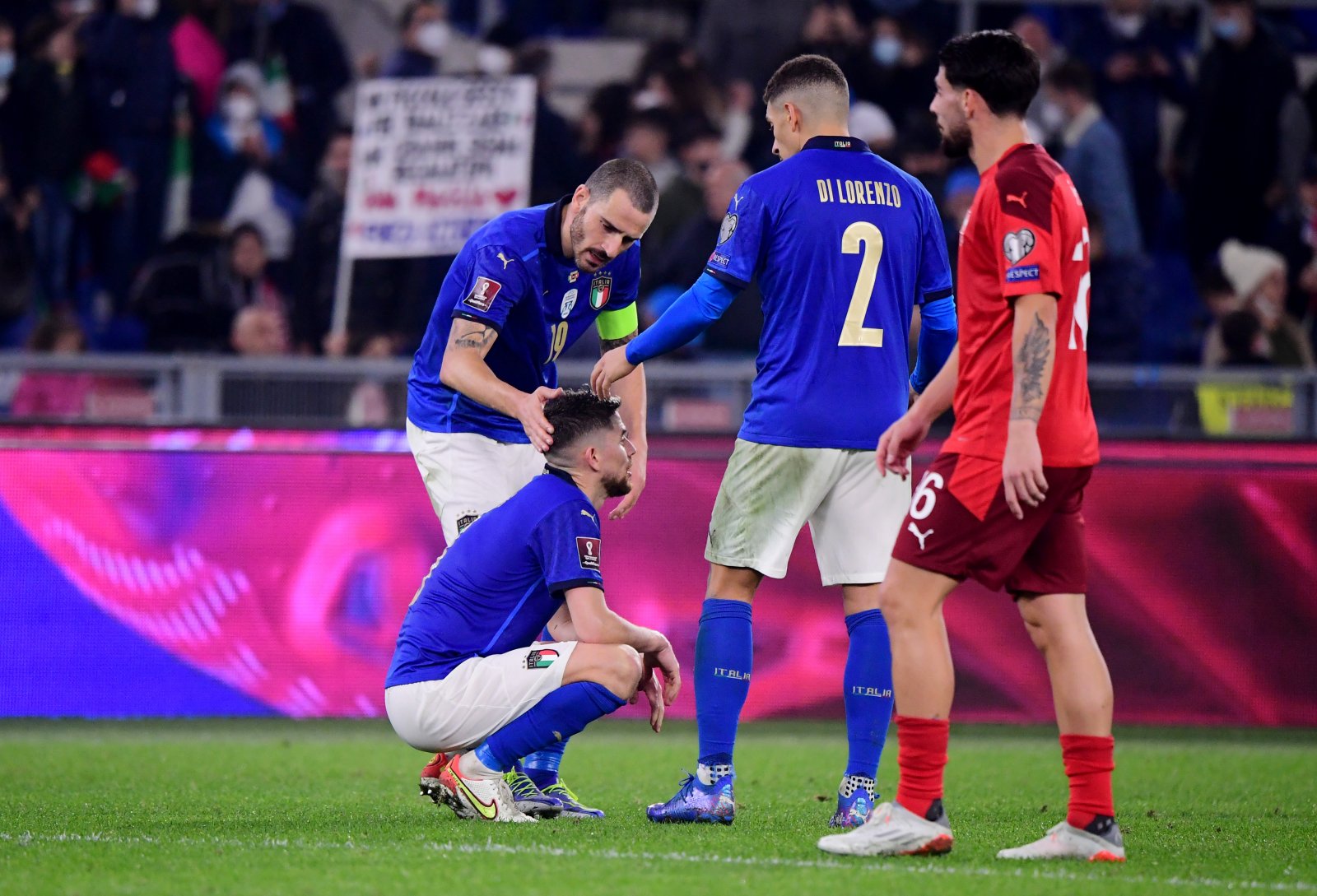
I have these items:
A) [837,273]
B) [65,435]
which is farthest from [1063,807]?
[65,435]

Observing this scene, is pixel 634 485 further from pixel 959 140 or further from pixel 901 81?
pixel 901 81

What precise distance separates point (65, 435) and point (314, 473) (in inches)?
49.2

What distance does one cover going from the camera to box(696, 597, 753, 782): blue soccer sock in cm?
545

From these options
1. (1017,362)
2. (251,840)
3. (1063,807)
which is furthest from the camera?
(1063,807)

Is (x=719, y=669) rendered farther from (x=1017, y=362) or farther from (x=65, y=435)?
(x=65, y=435)

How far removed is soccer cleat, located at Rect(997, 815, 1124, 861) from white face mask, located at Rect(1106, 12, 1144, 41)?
375 inches

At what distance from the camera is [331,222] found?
12.6 m

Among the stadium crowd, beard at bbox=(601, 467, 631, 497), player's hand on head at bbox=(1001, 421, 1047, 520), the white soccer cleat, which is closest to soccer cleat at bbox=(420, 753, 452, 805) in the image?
beard at bbox=(601, 467, 631, 497)

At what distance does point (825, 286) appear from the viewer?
552 cm

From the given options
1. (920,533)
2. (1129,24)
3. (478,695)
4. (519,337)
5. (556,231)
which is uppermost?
(1129,24)

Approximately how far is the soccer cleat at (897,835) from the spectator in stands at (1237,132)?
8.81 metres

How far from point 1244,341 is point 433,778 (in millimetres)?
6920

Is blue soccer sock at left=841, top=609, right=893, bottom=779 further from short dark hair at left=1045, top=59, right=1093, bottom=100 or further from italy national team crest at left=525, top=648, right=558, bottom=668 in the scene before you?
short dark hair at left=1045, top=59, right=1093, bottom=100

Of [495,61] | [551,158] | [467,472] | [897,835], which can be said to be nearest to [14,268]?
[495,61]
